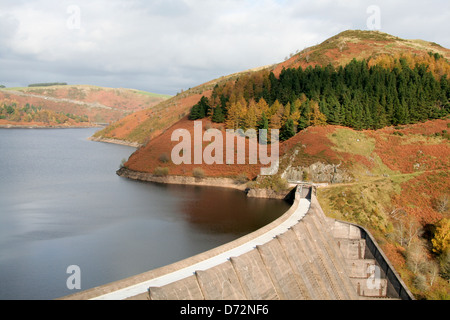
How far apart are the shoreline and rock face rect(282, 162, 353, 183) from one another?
442 cm

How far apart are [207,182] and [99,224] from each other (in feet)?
102

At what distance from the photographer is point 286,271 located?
98.7ft

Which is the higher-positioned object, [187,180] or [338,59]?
[338,59]

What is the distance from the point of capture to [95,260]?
3669 centimetres

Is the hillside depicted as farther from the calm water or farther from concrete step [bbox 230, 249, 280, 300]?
concrete step [bbox 230, 249, 280, 300]

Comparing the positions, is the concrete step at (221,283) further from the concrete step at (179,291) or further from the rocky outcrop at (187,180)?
the rocky outcrop at (187,180)

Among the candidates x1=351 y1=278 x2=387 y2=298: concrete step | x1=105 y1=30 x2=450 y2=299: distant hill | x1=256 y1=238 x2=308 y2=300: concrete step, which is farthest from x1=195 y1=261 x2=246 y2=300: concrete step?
x1=105 y1=30 x2=450 y2=299: distant hill

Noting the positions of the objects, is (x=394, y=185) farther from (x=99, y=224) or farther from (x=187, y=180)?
(x=99, y=224)

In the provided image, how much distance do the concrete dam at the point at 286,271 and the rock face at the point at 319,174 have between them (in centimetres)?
1938

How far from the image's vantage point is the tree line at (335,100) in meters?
82.4

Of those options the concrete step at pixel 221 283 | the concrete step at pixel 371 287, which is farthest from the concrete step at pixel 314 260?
the concrete step at pixel 221 283

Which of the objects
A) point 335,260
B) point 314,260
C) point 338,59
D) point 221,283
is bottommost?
point 335,260

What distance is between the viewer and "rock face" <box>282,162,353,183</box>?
65.6 meters

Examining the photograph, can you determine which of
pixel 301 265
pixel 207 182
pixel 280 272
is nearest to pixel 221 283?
pixel 280 272
